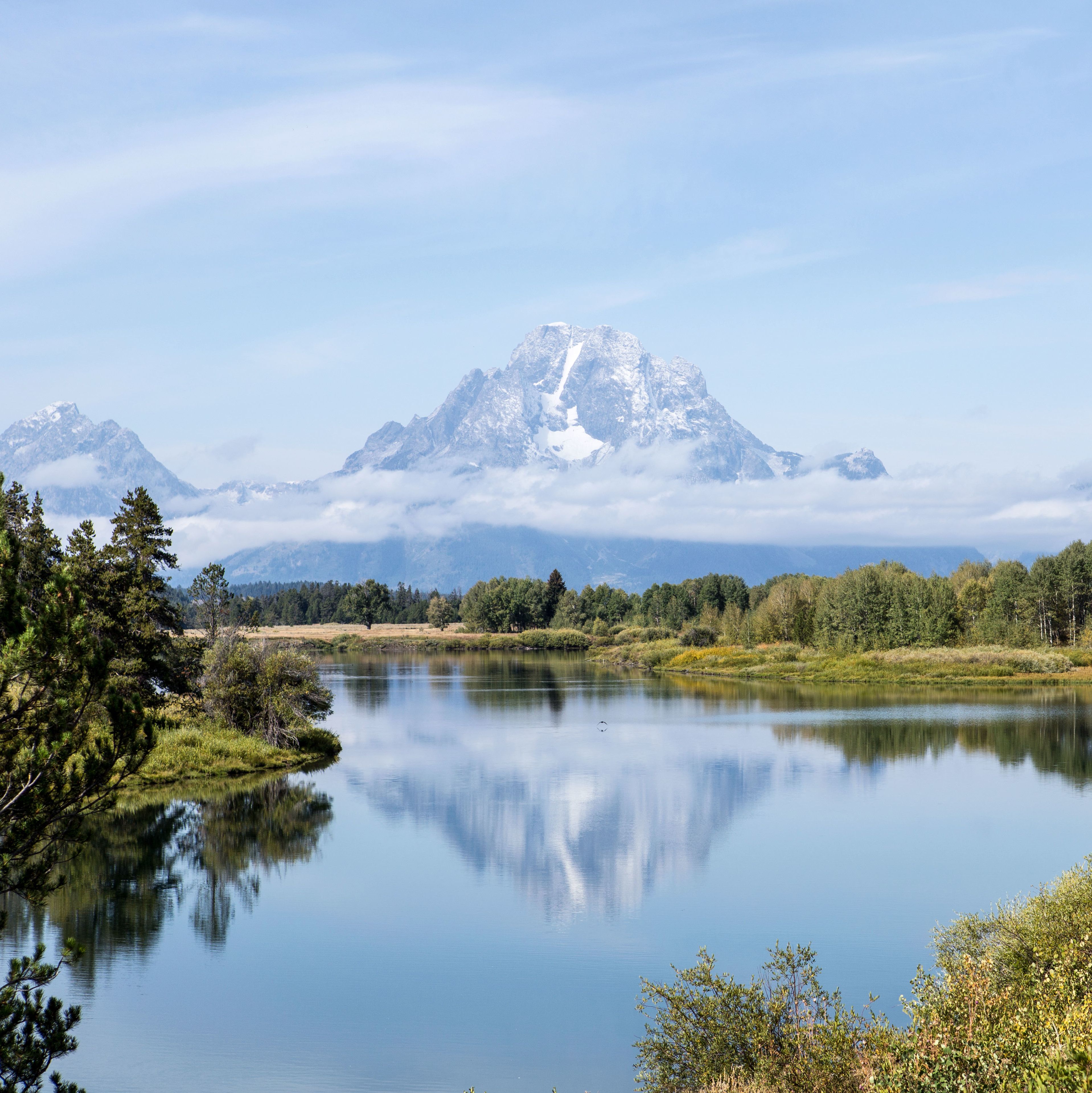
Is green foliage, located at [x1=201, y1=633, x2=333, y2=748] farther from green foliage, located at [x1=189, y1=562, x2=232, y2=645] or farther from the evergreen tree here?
green foliage, located at [x1=189, y1=562, x2=232, y2=645]

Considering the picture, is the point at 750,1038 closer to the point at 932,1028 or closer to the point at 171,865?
the point at 932,1028

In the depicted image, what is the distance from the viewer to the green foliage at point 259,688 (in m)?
54.2

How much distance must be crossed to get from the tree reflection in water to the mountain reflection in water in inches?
220

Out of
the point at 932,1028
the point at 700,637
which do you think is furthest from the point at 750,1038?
the point at 700,637

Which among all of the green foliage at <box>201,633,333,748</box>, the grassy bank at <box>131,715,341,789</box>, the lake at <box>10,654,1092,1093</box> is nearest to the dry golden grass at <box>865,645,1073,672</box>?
the lake at <box>10,654,1092,1093</box>

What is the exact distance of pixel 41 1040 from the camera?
12.6 meters

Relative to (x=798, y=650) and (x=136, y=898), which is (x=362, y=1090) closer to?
(x=136, y=898)

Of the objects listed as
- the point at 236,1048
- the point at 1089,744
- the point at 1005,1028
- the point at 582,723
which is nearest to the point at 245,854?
the point at 236,1048

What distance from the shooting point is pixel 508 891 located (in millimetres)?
32844

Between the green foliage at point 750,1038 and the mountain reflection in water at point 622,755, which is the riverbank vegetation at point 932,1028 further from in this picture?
the mountain reflection in water at point 622,755

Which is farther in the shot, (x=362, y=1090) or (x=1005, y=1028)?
(x=362, y=1090)

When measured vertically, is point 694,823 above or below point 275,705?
below

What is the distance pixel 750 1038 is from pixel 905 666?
105 metres

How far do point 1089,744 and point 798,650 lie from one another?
7278 centimetres
